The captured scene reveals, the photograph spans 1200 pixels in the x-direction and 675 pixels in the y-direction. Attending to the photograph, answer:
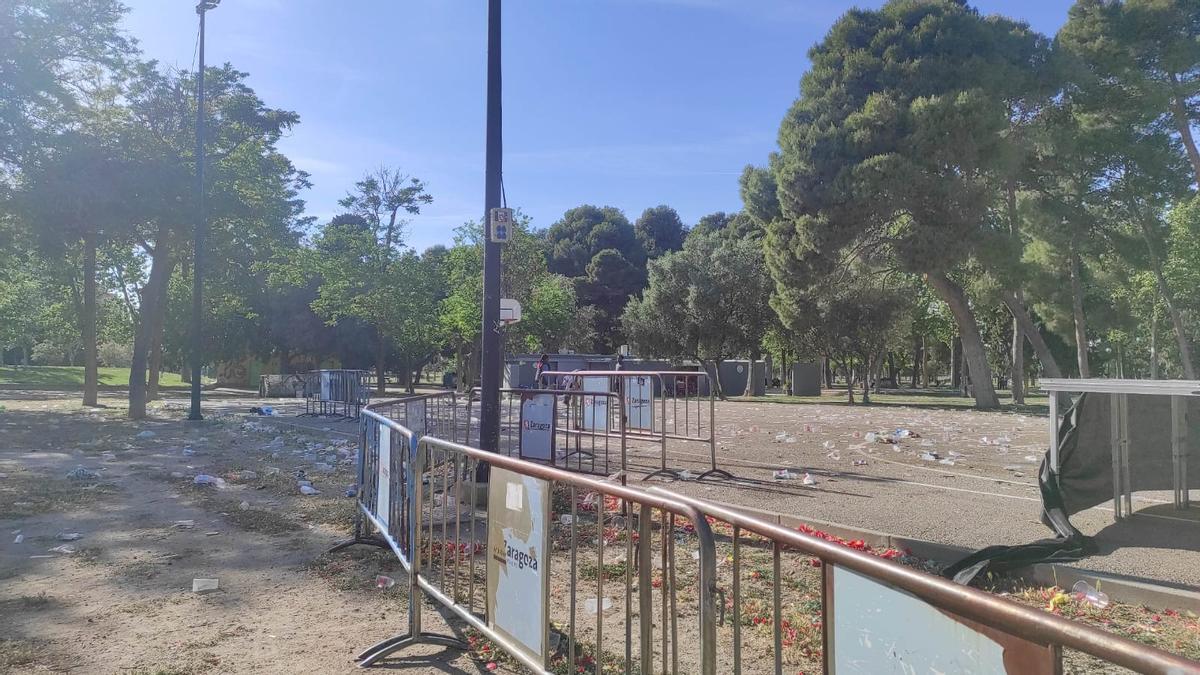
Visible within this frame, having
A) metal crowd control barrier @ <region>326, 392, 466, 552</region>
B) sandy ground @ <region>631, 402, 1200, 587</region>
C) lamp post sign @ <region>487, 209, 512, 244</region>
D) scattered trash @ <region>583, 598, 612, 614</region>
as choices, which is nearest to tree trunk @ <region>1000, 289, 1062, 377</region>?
sandy ground @ <region>631, 402, 1200, 587</region>

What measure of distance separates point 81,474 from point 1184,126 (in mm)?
33965

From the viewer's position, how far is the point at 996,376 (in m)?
61.3

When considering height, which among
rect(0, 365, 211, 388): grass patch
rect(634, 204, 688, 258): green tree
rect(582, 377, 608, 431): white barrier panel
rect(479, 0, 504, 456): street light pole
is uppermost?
rect(634, 204, 688, 258): green tree

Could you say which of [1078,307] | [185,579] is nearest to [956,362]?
Result: [1078,307]

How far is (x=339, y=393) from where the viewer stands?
21.7m

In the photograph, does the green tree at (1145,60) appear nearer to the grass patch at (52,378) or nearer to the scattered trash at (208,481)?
the scattered trash at (208,481)

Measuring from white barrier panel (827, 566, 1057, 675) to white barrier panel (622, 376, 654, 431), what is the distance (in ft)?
28.0

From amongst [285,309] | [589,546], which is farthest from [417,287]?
[589,546]

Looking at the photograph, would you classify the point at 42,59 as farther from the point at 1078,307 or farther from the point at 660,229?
the point at 660,229

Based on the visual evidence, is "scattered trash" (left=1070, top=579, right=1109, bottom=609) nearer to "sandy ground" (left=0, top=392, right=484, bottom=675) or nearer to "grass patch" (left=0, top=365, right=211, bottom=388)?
"sandy ground" (left=0, top=392, right=484, bottom=675)

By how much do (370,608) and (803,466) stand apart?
296 inches

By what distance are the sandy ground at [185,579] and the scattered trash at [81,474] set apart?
0.17m

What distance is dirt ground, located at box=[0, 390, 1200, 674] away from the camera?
432 centimetres

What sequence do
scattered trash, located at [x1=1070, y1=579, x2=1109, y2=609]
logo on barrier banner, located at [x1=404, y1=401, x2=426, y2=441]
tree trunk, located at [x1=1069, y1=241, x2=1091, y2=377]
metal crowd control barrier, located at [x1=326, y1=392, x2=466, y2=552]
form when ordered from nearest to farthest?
scattered trash, located at [x1=1070, y1=579, x2=1109, y2=609] < metal crowd control barrier, located at [x1=326, y1=392, x2=466, y2=552] < logo on barrier banner, located at [x1=404, y1=401, x2=426, y2=441] < tree trunk, located at [x1=1069, y1=241, x2=1091, y2=377]
